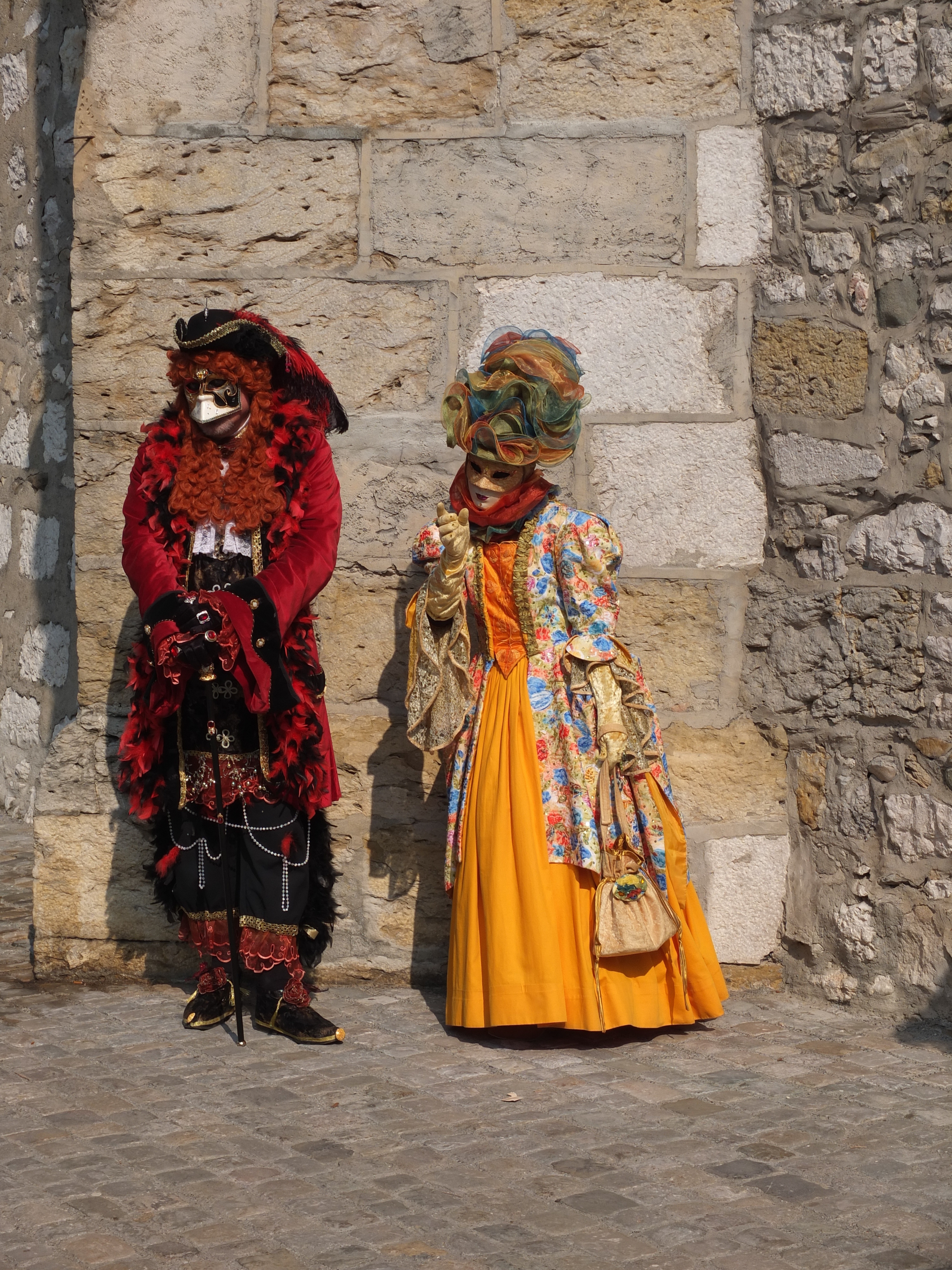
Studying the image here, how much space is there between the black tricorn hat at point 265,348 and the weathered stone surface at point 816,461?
51.7 inches

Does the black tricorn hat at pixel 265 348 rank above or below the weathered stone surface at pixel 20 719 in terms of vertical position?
above

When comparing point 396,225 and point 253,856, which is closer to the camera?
point 253,856

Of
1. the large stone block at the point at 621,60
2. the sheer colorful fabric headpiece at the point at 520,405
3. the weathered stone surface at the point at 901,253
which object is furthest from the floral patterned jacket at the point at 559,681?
the large stone block at the point at 621,60

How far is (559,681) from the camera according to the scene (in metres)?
4.15

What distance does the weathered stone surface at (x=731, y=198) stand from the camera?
454 cm

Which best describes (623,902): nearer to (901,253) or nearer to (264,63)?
(901,253)

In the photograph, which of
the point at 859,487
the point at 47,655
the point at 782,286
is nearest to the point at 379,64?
the point at 782,286

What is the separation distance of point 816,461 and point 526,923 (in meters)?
1.60

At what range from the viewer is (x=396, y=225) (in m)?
4.59

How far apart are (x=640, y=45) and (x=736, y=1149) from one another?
310 centimetres

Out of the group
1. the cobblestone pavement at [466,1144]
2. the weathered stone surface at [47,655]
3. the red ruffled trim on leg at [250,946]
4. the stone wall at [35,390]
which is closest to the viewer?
the cobblestone pavement at [466,1144]

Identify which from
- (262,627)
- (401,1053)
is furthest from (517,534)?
(401,1053)

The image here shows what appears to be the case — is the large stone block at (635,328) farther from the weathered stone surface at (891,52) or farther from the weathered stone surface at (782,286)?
the weathered stone surface at (891,52)

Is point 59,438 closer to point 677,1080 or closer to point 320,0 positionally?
point 320,0
